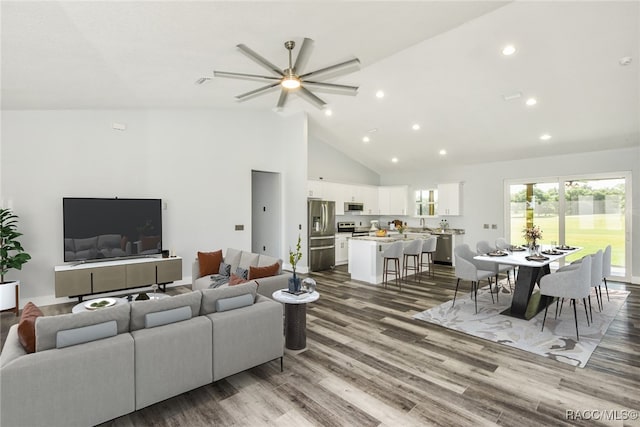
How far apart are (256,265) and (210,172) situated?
2.90 metres

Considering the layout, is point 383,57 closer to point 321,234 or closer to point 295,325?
point 295,325

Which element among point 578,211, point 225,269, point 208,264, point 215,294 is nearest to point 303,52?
point 215,294

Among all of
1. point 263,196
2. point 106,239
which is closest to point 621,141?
point 263,196

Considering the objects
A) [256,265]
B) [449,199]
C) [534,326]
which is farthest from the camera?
[449,199]

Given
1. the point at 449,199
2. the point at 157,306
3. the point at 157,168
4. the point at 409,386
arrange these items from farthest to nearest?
the point at 449,199 → the point at 157,168 → the point at 409,386 → the point at 157,306

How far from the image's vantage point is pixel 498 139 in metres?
6.65

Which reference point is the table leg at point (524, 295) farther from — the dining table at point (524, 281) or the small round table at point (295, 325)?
the small round table at point (295, 325)

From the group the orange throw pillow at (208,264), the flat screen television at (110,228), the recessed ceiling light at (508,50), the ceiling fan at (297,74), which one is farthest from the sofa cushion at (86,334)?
the recessed ceiling light at (508,50)

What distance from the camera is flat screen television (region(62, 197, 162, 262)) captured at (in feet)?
16.5

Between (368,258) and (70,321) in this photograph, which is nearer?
(70,321)

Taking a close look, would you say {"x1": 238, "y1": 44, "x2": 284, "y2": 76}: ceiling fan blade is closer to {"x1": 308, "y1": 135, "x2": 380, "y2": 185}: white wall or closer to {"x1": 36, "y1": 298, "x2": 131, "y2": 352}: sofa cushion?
{"x1": 36, "y1": 298, "x2": 131, "y2": 352}: sofa cushion

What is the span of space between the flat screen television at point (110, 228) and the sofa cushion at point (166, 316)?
3.81 metres

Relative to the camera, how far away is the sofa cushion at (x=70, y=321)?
6.45 feet

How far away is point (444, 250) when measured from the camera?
8.41 metres
